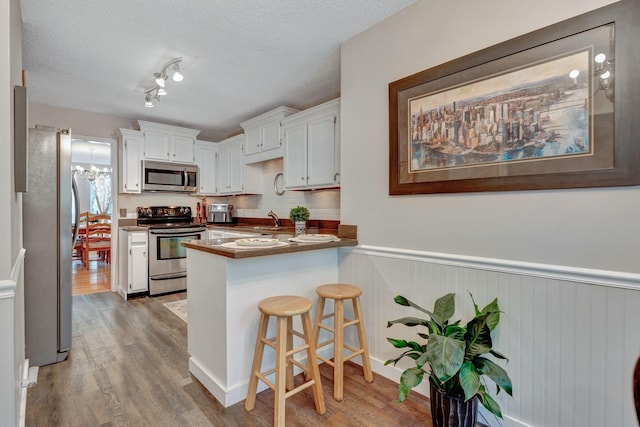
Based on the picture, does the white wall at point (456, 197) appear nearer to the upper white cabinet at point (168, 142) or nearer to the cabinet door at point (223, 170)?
the cabinet door at point (223, 170)

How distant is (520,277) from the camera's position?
1.59m

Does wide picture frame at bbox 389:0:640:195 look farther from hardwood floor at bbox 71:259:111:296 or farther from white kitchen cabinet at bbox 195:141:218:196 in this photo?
hardwood floor at bbox 71:259:111:296

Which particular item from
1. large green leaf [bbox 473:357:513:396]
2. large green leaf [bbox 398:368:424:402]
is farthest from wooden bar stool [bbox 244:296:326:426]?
large green leaf [bbox 473:357:513:396]

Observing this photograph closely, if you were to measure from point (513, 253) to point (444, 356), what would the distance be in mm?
660

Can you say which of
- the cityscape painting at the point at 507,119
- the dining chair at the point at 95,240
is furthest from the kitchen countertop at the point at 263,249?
the dining chair at the point at 95,240

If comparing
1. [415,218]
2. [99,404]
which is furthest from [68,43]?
[415,218]

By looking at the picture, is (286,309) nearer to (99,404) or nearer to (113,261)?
(99,404)

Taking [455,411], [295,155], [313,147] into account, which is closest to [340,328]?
[455,411]

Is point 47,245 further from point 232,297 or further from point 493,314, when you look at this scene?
point 493,314

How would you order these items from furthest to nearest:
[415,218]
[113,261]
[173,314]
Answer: [113,261], [173,314], [415,218]

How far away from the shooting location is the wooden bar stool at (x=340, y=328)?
1.95m

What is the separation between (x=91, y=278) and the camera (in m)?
5.22

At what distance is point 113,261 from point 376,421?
4.24 metres

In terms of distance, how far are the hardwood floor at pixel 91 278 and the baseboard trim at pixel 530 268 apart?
3.94 meters
